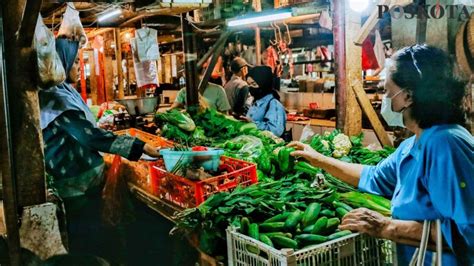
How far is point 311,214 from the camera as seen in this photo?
3227 millimetres

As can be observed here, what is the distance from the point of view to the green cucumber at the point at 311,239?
9.72 feet

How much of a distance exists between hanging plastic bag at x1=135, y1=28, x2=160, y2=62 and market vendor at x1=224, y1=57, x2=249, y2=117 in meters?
1.83

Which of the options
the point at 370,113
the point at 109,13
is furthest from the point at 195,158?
the point at 109,13

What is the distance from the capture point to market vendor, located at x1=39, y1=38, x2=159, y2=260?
414cm

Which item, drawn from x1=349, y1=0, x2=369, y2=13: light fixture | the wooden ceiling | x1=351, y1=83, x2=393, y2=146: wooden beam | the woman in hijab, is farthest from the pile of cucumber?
the wooden ceiling

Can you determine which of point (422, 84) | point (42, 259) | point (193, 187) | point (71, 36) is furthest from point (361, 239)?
point (71, 36)

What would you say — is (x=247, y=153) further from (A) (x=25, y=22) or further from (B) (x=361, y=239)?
(A) (x=25, y=22)

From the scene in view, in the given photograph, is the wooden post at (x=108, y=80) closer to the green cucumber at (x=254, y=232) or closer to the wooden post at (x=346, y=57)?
the wooden post at (x=346, y=57)

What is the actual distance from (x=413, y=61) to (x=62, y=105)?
3084 millimetres

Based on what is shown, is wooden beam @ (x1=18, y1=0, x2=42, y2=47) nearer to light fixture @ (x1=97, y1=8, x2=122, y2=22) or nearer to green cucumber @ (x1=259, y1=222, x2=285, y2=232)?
green cucumber @ (x1=259, y1=222, x2=285, y2=232)

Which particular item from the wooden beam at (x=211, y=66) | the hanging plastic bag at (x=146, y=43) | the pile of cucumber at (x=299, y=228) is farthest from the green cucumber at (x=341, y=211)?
the hanging plastic bag at (x=146, y=43)

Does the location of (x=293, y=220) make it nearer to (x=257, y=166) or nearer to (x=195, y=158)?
(x=195, y=158)

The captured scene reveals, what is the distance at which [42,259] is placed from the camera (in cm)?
348

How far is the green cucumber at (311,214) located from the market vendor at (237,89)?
6.39 m
